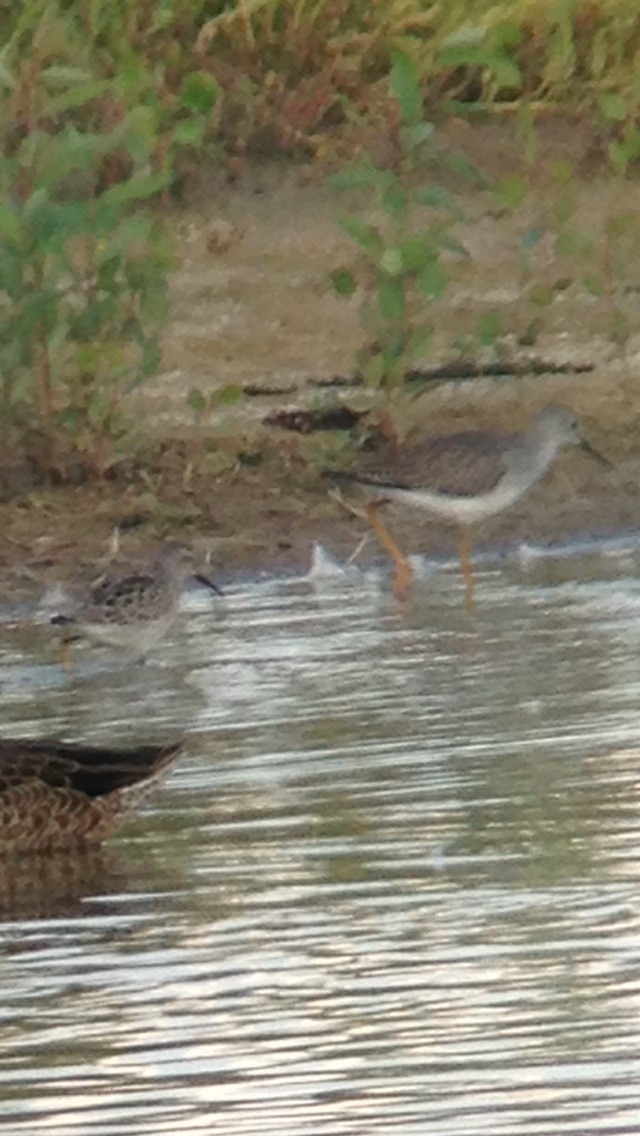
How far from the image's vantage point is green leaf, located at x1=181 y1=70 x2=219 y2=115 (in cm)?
1427

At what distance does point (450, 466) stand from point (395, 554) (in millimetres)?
427

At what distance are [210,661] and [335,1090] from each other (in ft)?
15.6

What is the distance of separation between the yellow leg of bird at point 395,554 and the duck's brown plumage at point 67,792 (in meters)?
3.42

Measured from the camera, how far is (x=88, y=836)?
334 inches

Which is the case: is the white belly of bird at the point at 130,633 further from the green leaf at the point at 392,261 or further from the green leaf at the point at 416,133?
the green leaf at the point at 416,133

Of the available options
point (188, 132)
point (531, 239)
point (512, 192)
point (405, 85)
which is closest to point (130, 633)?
point (188, 132)

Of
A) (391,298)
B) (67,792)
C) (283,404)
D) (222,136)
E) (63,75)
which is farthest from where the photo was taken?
(222,136)

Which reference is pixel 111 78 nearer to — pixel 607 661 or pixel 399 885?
pixel 607 661

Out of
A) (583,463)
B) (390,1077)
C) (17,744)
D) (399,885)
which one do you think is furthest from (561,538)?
(390,1077)

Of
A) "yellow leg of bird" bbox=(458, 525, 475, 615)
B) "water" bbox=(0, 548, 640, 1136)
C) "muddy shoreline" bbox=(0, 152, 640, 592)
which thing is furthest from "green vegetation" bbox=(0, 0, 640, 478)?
"water" bbox=(0, 548, 640, 1136)

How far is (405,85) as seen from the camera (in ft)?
44.4

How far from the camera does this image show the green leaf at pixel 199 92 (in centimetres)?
1427

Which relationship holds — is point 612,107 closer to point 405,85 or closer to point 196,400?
point 405,85

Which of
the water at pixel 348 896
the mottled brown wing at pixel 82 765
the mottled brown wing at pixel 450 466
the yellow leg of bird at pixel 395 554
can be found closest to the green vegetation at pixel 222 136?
the mottled brown wing at pixel 450 466
